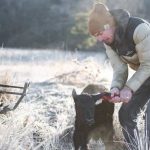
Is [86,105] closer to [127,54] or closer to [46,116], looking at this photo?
[127,54]

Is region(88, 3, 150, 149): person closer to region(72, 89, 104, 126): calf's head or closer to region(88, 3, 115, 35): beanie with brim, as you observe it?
region(88, 3, 115, 35): beanie with brim

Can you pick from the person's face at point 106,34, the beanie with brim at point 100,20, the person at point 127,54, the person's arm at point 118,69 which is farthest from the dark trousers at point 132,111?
the beanie with brim at point 100,20

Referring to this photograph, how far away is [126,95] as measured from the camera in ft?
18.3

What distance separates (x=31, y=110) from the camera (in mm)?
7102

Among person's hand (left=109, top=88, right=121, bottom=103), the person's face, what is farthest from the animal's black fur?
the person's face

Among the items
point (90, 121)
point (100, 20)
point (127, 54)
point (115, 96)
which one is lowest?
point (90, 121)

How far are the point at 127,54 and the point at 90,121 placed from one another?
2.66 feet

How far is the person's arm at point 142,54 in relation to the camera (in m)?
5.42

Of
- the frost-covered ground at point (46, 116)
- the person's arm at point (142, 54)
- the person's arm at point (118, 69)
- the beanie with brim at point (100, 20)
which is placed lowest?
the frost-covered ground at point (46, 116)

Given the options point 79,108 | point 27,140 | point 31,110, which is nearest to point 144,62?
point 79,108

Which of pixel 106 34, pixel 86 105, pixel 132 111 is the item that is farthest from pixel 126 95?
pixel 106 34

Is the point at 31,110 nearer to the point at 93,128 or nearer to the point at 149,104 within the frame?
the point at 93,128

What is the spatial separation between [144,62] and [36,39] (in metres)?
29.9

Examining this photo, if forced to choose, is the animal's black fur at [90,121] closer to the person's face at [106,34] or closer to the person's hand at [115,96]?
the person's hand at [115,96]
